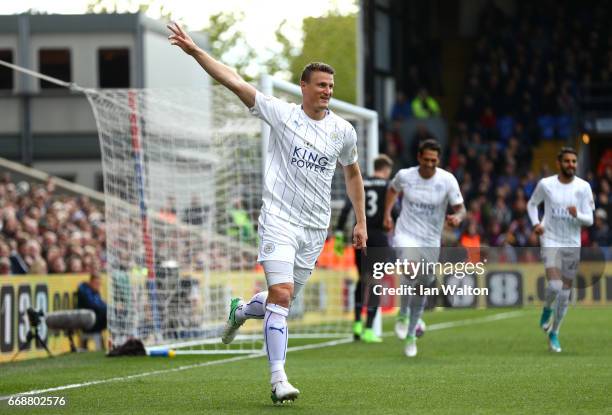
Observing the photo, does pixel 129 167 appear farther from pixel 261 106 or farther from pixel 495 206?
pixel 495 206

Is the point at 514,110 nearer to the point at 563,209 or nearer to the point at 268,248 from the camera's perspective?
the point at 563,209

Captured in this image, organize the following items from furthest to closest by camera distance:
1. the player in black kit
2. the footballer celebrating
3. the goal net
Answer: the player in black kit
the goal net
the footballer celebrating

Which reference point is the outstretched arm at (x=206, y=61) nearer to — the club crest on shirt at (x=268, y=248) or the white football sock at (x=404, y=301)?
the club crest on shirt at (x=268, y=248)

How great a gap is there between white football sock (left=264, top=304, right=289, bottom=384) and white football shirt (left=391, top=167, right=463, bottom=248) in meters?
5.32

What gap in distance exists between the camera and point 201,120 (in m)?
16.8

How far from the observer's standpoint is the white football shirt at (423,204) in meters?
14.0

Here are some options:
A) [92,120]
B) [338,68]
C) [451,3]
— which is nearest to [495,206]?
[451,3]

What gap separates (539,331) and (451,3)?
2312cm

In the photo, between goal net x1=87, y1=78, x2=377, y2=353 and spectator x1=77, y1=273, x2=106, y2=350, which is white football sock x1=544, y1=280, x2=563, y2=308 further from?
spectator x1=77, y1=273, x2=106, y2=350

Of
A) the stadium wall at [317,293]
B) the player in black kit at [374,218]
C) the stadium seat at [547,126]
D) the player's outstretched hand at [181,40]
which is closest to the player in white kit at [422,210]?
the player in black kit at [374,218]

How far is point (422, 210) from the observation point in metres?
14.2

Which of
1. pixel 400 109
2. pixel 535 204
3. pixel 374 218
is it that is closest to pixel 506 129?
pixel 400 109

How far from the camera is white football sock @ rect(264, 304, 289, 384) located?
343 inches

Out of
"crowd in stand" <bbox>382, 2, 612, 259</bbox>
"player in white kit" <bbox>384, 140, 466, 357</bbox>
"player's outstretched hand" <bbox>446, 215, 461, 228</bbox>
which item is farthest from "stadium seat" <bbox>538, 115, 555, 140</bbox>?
"player's outstretched hand" <bbox>446, 215, 461, 228</bbox>
